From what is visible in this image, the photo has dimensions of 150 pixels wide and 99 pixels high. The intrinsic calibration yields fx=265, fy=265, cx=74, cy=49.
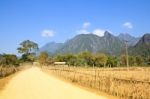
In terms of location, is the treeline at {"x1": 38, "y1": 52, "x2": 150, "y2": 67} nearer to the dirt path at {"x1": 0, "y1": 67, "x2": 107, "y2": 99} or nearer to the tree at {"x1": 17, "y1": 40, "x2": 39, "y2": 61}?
the tree at {"x1": 17, "y1": 40, "x2": 39, "y2": 61}

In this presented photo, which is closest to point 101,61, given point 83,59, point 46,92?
point 83,59

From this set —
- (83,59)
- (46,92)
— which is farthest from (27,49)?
(46,92)

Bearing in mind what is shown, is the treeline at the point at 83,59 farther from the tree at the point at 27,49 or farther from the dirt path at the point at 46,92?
the dirt path at the point at 46,92

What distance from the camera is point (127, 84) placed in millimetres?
16156

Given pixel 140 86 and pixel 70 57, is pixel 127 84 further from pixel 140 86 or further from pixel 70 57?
pixel 70 57

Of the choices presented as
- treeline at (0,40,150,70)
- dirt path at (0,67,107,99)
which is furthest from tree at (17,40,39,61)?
dirt path at (0,67,107,99)

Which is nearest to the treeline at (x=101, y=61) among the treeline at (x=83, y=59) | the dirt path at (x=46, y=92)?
the treeline at (x=83, y=59)

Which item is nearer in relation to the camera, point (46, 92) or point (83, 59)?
point (46, 92)

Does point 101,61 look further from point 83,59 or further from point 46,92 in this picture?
point 46,92

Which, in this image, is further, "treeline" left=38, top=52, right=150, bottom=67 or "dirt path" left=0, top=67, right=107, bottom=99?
"treeline" left=38, top=52, right=150, bottom=67

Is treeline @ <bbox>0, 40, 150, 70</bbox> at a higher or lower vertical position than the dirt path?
higher

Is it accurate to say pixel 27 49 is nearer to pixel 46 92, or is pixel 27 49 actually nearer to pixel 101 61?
pixel 101 61

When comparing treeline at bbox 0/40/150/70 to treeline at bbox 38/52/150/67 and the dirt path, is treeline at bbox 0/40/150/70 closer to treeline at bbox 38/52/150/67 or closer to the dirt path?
treeline at bbox 38/52/150/67

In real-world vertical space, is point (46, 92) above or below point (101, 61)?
below
